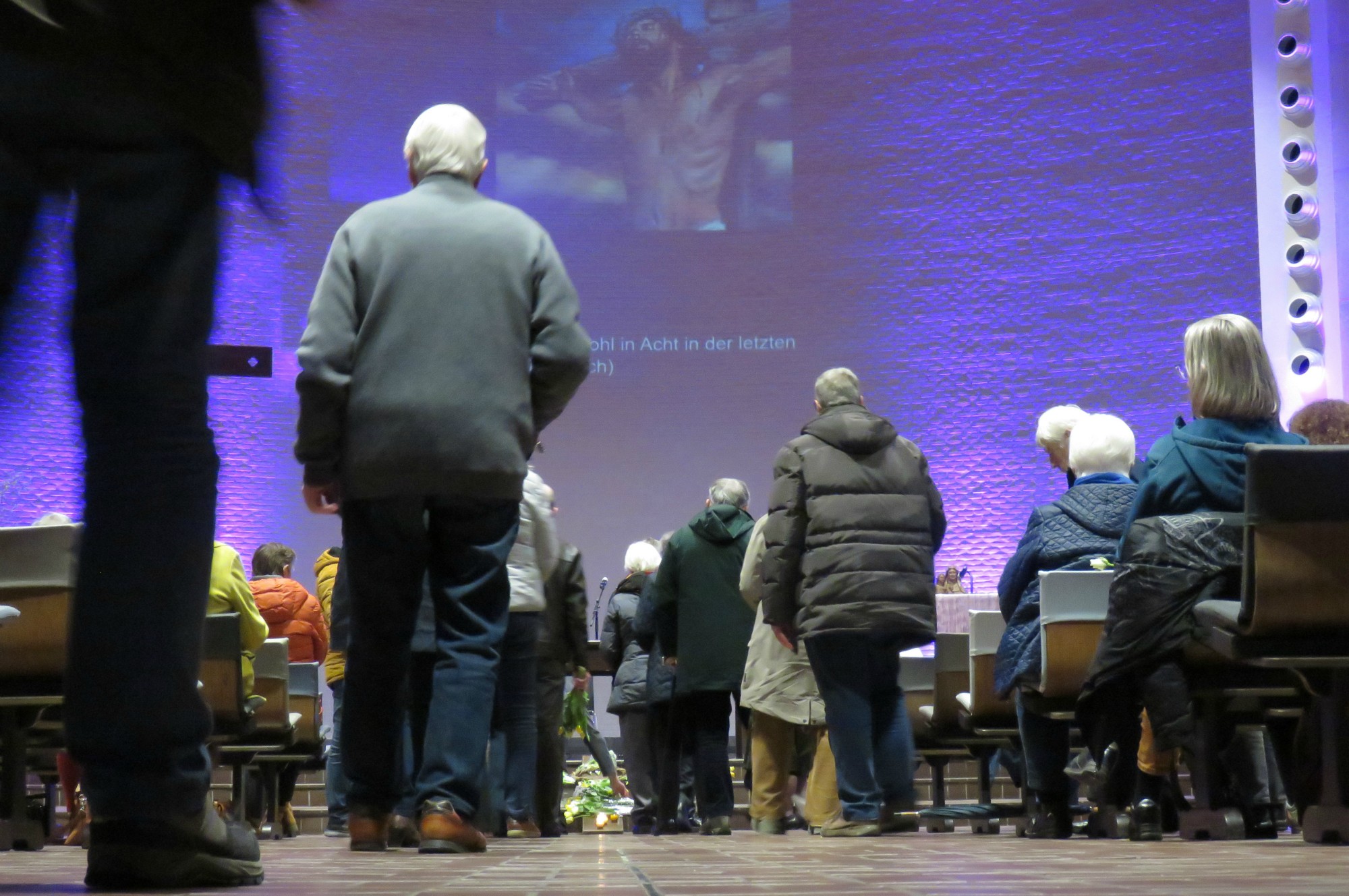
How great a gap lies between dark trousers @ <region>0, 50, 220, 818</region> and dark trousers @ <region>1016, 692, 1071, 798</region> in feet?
10.8

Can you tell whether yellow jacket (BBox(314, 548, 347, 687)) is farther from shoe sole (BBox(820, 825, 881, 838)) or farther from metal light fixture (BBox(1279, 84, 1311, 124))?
metal light fixture (BBox(1279, 84, 1311, 124))

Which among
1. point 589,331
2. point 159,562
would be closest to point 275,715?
point 159,562

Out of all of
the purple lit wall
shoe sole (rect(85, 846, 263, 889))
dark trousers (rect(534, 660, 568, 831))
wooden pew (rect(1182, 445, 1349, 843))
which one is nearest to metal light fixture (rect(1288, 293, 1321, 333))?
the purple lit wall

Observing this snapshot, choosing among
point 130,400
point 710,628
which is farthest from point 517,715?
point 130,400

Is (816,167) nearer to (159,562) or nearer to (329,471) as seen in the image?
(329,471)

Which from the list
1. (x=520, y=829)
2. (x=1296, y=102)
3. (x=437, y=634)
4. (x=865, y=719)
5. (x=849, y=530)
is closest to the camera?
(x=437, y=634)

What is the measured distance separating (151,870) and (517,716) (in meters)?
3.97

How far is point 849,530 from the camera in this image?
190 inches

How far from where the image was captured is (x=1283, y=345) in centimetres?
1031

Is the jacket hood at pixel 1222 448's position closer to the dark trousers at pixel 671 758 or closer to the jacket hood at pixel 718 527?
the jacket hood at pixel 718 527

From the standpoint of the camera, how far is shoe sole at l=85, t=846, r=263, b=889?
55.2 inches

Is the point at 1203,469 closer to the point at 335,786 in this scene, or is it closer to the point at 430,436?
the point at 430,436

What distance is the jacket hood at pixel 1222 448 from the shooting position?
3.72m

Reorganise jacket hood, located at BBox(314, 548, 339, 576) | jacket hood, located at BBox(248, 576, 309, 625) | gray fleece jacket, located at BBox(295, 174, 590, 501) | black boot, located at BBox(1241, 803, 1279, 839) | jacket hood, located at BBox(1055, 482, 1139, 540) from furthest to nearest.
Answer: jacket hood, located at BBox(248, 576, 309, 625), jacket hood, located at BBox(314, 548, 339, 576), jacket hood, located at BBox(1055, 482, 1139, 540), black boot, located at BBox(1241, 803, 1279, 839), gray fleece jacket, located at BBox(295, 174, 590, 501)
